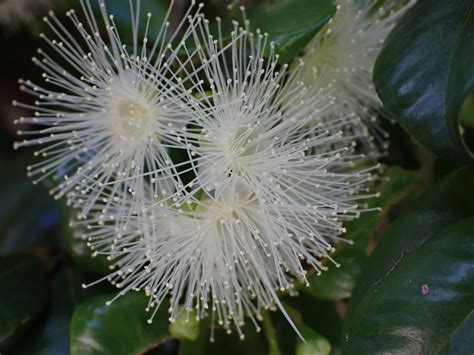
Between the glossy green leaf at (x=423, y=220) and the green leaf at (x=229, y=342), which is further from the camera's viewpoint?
the green leaf at (x=229, y=342)

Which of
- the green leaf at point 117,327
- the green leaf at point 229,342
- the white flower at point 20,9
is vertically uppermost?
the white flower at point 20,9

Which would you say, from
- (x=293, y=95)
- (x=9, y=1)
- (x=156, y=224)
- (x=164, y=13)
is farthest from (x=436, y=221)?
(x=9, y=1)

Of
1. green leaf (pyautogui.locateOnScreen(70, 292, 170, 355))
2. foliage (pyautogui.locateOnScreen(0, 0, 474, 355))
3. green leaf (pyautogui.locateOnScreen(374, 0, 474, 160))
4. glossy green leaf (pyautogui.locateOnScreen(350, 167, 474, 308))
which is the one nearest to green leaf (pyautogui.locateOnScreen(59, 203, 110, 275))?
foliage (pyautogui.locateOnScreen(0, 0, 474, 355))

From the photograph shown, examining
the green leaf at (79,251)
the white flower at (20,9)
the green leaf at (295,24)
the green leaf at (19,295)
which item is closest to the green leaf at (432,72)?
the green leaf at (295,24)

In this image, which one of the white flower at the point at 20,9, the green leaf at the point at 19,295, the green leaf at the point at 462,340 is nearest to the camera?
the green leaf at the point at 462,340

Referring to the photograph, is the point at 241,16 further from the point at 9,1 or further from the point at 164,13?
the point at 9,1

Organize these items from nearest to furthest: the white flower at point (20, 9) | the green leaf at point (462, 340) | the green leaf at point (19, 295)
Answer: the green leaf at point (462, 340)
the green leaf at point (19, 295)
the white flower at point (20, 9)

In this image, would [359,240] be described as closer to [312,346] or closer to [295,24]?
[312,346]

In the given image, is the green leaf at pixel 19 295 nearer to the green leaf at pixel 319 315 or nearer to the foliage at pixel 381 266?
the foliage at pixel 381 266

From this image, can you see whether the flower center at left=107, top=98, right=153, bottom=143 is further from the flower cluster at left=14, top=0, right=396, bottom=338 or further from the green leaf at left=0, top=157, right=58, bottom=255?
the green leaf at left=0, top=157, right=58, bottom=255
